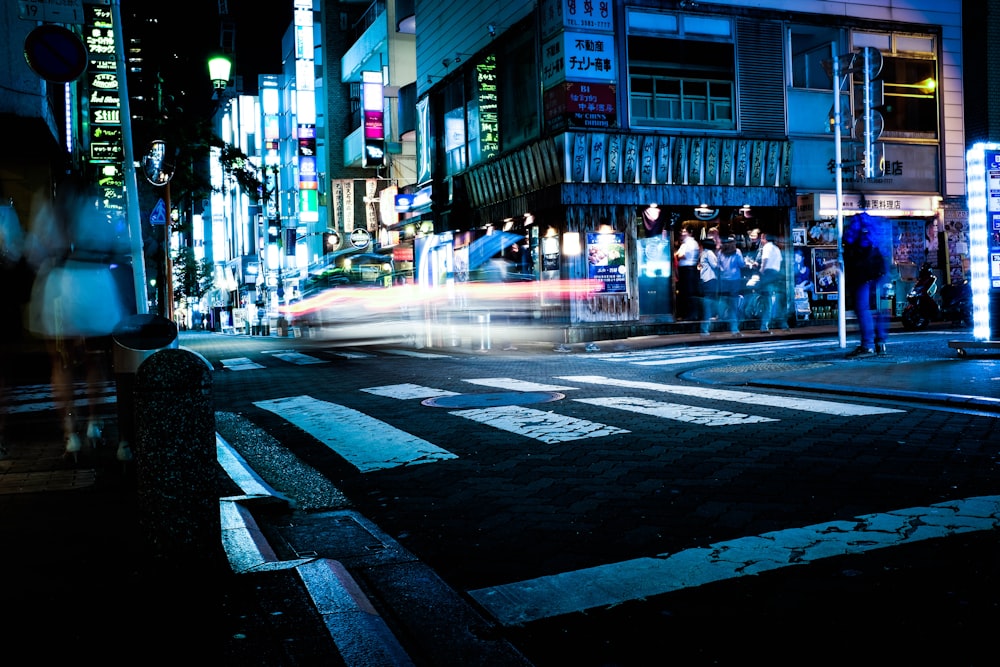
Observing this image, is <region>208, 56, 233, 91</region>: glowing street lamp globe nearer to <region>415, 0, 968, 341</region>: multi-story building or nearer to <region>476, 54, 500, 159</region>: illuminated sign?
<region>415, 0, 968, 341</region>: multi-story building

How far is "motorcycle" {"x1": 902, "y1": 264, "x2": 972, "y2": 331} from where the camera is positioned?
21031 millimetres

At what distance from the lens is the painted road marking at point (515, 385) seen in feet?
34.1

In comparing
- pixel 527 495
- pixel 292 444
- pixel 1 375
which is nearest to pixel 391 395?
pixel 292 444

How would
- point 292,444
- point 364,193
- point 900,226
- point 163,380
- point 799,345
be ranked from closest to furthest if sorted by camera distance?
point 163,380 < point 292,444 < point 799,345 < point 900,226 < point 364,193

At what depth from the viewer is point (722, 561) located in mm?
3756

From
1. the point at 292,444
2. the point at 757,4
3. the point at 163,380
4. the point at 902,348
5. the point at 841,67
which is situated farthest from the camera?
the point at 757,4

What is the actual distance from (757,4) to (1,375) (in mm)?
23659

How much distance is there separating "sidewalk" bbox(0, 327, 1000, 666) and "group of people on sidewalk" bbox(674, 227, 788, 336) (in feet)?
68.9

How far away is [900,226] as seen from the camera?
27.0 m

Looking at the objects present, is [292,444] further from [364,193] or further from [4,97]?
[364,193]

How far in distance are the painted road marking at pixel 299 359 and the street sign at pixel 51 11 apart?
7.59 meters

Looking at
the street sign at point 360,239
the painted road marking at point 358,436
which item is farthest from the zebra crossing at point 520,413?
the street sign at point 360,239

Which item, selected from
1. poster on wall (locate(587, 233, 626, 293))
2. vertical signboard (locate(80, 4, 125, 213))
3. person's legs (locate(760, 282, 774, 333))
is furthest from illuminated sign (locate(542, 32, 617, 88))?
vertical signboard (locate(80, 4, 125, 213))

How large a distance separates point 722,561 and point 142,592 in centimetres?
248
